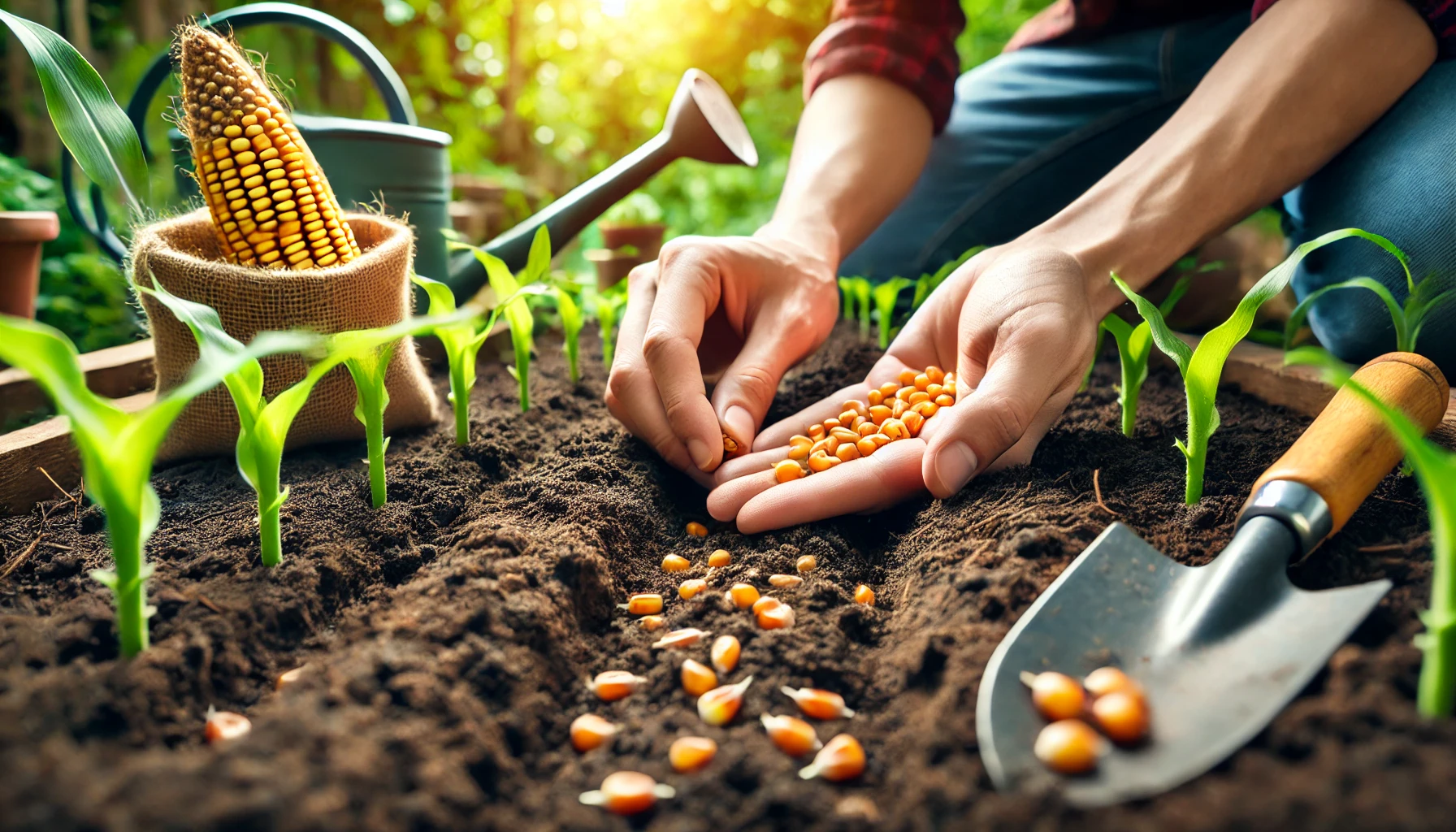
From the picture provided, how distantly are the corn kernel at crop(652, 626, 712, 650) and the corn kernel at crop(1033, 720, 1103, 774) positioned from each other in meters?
0.36

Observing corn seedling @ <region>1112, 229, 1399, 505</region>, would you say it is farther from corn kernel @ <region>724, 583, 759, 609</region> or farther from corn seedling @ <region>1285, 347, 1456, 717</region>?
corn kernel @ <region>724, 583, 759, 609</region>

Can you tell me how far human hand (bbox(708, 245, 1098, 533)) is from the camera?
3.35ft

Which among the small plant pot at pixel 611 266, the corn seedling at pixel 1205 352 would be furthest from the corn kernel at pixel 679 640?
the small plant pot at pixel 611 266

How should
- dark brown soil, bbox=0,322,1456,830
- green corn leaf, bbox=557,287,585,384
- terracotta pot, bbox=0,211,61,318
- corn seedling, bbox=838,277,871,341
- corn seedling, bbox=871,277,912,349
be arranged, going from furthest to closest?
corn seedling, bbox=838,277,871,341
corn seedling, bbox=871,277,912,349
green corn leaf, bbox=557,287,585,384
terracotta pot, bbox=0,211,61,318
dark brown soil, bbox=0,322,1456,830

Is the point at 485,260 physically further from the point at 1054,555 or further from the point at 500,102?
the point at 500,102

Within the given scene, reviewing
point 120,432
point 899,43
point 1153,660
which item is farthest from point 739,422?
point 899,43

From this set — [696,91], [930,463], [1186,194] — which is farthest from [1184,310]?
[930,463]

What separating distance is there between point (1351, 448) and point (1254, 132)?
80 cm

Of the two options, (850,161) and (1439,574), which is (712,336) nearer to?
(850,161)

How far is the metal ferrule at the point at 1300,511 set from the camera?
786 millimetres

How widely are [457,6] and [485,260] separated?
3.56m

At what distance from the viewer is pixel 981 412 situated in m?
1.01

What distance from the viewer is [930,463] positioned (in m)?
1.01

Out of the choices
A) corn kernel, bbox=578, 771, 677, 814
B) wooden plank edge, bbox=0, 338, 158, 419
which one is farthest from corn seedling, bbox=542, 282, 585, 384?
corn kernel, bbox=578, 771, 677, 814
